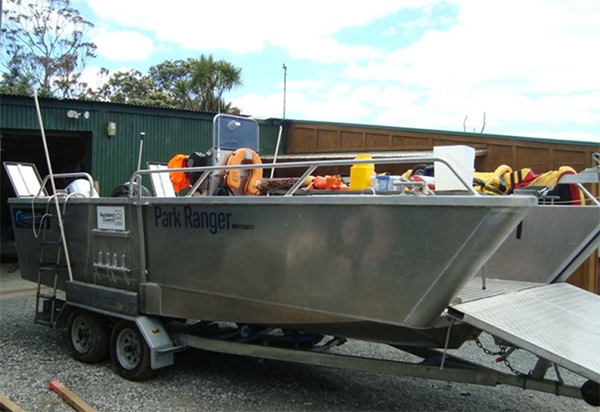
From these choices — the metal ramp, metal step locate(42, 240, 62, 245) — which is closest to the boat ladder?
metal step locate(42, 240, 62, 245)

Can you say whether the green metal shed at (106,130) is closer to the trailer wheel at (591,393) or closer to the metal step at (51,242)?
the metal step at (51,242)

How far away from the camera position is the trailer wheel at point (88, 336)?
19.1 ft

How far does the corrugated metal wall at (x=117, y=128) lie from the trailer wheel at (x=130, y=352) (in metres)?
8.57

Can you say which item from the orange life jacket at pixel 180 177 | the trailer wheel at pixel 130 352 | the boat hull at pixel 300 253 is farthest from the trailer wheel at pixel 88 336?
the orange life jacket at pixel 180 177

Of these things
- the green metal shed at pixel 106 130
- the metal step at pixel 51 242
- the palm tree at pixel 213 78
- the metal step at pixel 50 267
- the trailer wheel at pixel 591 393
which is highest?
the palm tree at pixel 213 78

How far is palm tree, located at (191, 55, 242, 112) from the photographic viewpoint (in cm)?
2434

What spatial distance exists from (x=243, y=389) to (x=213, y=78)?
20737 mm

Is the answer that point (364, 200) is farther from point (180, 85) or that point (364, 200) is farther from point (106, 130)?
point (180, 85)

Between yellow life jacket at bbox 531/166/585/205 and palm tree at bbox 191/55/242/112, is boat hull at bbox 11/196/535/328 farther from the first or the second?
palm tree at bbox 191/55/242/112

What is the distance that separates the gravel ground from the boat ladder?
396mm

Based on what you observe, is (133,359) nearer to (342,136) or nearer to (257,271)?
(257,271)

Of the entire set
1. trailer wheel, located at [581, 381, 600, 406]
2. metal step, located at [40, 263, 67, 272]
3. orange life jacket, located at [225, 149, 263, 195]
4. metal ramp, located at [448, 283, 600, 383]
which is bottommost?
trailer wheel, located at [581, 381, 600, 406]

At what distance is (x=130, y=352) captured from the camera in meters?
5.55

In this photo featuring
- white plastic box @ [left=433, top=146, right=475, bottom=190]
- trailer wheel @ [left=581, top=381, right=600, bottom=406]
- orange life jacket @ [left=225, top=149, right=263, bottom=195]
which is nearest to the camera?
trailer wheel @ [left=581, top=381, right=600, bottom=406]
